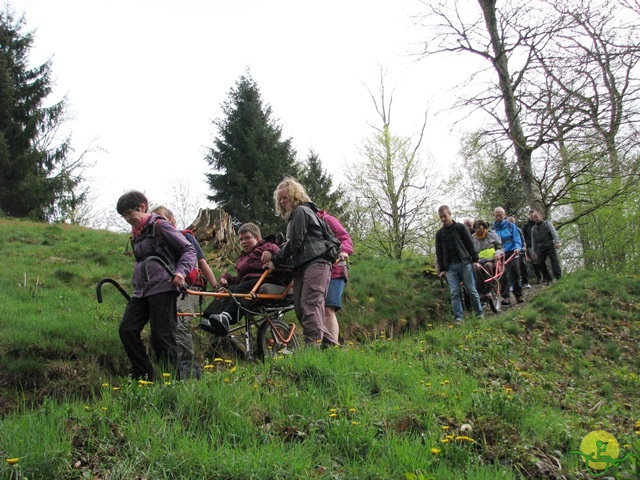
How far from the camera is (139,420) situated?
10.2ft

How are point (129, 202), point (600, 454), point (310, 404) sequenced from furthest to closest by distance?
point (129, 202) < point (310, 404) < point (600, 454)

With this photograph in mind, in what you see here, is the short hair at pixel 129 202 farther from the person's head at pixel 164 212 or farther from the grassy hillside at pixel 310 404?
the grassy hillside at pixel 310 404

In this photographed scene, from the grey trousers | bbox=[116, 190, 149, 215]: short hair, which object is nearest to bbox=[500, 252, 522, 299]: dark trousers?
the grey trousers

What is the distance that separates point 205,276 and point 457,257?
4.66 metres

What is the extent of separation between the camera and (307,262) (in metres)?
5.32

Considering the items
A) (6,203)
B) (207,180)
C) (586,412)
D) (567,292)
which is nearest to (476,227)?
(567,292)

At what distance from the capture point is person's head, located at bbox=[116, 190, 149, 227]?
4.71 m

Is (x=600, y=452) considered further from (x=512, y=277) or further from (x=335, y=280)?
(x=512, y=277)

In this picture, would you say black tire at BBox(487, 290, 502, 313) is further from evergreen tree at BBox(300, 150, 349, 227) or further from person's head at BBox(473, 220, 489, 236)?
evergreen tree at BBox(300, 150, 349, 227)

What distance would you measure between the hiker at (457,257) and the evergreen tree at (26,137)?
18347 mm

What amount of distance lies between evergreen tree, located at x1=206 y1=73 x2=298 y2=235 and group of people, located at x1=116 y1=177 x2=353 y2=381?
17.0m

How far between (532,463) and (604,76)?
478 inches

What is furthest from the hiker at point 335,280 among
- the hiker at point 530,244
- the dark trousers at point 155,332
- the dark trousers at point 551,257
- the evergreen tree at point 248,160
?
the evergreen tree at point 248,160

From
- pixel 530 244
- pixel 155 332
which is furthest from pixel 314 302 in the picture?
pixel 530 244
